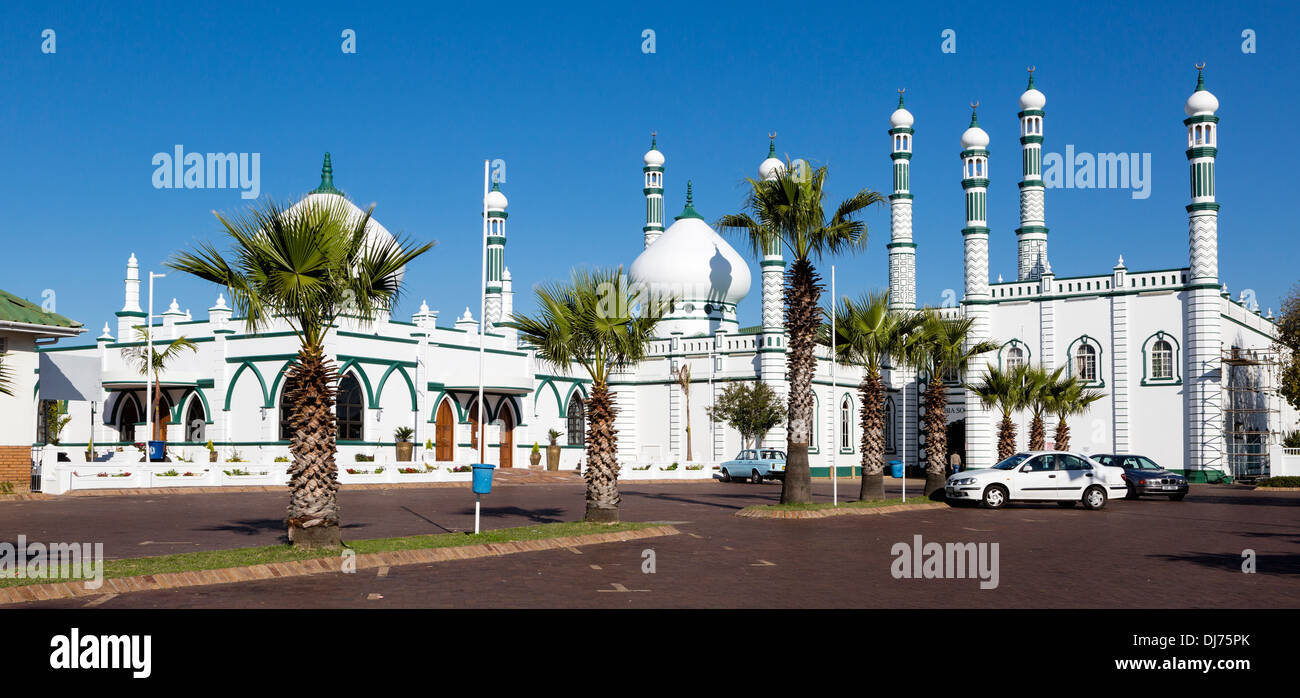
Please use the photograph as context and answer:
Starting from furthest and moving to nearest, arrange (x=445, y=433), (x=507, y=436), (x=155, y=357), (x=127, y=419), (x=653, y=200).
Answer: (x=653, y=200), (x=507, y=436), (x=127, y=419), (x=445, y=433), (x=155, y=357)

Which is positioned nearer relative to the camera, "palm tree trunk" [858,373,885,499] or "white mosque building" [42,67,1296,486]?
"palm tree trunk" [858,373,885,499]

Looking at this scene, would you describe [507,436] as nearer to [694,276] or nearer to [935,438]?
[694,276]

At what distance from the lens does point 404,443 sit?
41656 millimetres

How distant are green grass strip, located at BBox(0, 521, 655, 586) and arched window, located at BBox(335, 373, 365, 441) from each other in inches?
1015

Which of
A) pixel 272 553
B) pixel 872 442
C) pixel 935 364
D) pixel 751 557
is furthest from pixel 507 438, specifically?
pixel 272 553

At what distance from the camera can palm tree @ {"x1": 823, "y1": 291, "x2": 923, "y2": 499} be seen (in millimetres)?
26734

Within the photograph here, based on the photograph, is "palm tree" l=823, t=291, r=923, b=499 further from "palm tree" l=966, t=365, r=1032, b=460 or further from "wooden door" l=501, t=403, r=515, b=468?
"wooden door" l=501, t=403, r=515, b=468

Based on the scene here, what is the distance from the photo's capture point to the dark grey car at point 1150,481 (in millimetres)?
30797

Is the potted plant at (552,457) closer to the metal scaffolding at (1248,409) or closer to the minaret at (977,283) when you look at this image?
the minaret at (977,283)

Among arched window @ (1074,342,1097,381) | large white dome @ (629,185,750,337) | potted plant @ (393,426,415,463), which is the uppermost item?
large white dome @ (629,185,750,337)

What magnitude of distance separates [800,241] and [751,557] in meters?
10.5

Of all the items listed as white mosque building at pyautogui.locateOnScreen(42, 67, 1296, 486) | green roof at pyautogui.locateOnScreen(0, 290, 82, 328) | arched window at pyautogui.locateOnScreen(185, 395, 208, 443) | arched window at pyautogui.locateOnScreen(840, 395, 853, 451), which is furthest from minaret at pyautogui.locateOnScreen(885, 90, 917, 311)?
green roof at pyautogui.locateOnScreen(0, 290, 82, 328)
